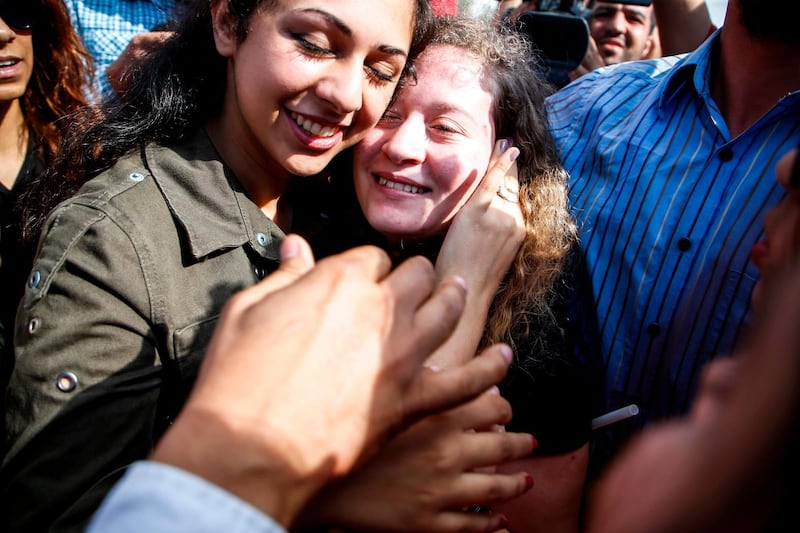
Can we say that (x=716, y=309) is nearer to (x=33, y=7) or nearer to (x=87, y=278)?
(x=87, y=278)

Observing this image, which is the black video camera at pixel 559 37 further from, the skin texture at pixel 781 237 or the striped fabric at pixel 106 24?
the skin texture at pixel 781 237

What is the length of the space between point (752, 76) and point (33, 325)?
6.66ft

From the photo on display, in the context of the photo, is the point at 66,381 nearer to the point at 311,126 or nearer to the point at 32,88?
the point at 311,126

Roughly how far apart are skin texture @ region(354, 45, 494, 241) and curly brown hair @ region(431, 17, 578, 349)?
85mm

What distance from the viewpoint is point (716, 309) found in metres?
1.70

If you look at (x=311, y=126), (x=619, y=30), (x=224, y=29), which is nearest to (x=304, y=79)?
(x=311, y=126)

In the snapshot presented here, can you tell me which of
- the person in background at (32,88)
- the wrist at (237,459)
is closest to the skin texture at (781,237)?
the wrist at (237,459)

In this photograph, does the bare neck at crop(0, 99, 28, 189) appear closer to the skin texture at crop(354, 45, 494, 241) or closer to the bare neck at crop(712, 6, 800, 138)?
the skin texture at crop(354, 45, 494, 241)

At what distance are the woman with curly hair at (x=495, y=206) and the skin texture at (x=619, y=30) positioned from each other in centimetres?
189

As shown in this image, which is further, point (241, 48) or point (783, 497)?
point (241, 48)

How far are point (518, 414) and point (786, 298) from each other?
44.4 inches

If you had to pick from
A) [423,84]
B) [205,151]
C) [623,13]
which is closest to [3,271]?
[205,151]

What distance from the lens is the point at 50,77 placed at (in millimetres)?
2844

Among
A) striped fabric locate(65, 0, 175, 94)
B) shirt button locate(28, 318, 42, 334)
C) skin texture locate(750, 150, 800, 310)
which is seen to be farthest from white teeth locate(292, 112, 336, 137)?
striped fabric locate(65, 0, 175, 94)
